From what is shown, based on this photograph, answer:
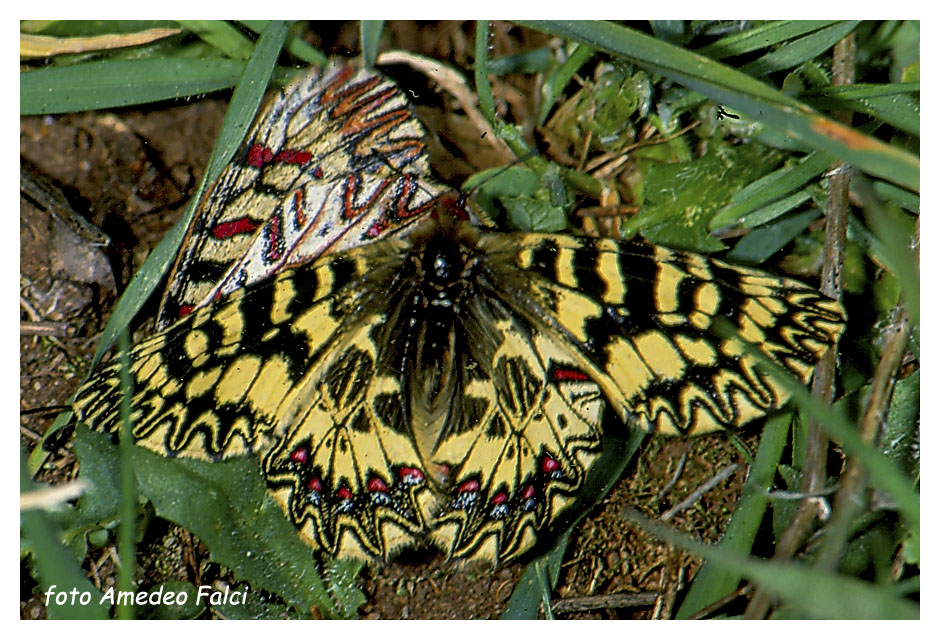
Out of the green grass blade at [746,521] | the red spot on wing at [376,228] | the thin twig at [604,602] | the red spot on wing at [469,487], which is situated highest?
the red spot on wing at [376,228]

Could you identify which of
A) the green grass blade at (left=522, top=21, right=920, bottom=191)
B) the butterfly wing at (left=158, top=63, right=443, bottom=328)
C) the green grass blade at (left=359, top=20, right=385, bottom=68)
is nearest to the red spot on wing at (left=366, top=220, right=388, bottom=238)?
the butterfly wing at (left=158, top=63, right=443, bottom=328)

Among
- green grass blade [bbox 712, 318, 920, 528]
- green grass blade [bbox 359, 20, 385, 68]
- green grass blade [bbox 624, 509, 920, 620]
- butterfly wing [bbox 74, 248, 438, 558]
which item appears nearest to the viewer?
green grass blade [bbox 712, 318, 920, 528]

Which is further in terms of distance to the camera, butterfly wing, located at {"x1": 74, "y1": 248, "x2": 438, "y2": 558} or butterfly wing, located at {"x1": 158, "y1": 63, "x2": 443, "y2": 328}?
butterfly wing, located at {"x1": 158, "y1": 63, "x2": 443, "y2": 328}

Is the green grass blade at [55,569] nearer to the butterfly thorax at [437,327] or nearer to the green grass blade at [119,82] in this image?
the butterfly thorax at [437,327]

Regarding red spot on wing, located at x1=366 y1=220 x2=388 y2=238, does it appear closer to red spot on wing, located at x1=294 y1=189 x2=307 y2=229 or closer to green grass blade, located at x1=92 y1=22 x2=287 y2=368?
red spot on wing, located at x1=294 y1=189 x2=307 y2=229

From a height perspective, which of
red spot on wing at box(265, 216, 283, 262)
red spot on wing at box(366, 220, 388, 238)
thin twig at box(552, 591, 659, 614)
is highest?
red spot on wing at box(265, 216, 283, 262)

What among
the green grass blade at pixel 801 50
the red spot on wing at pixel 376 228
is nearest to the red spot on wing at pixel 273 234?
the red spot on wing at pixel 376 228

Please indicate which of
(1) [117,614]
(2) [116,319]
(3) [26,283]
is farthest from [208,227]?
(1) [117,614]
